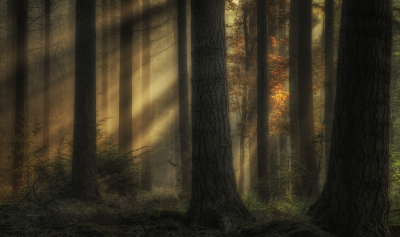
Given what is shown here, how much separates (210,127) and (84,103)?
5.06m

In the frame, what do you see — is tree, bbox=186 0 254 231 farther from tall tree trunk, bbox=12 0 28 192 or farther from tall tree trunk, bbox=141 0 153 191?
tall tree trunk, bbox=12 0 28 192

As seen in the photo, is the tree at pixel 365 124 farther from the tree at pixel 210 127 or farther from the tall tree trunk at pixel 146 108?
the tall tree trunk at pixel 146 108

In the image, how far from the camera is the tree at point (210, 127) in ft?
22.0

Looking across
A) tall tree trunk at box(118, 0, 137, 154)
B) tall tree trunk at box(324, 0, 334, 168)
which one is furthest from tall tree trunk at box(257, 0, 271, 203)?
tall tree trunk at box(118, 0, 137, 154)

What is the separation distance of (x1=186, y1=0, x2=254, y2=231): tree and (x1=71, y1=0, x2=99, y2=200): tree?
447 centimetres

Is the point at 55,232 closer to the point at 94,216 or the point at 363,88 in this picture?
the point at 94,216

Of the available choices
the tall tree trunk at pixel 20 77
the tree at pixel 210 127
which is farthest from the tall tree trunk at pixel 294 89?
the tall tree trunk at pixel 20 77

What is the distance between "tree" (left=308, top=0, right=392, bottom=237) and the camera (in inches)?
177

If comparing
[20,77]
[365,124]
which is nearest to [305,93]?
[365,124]

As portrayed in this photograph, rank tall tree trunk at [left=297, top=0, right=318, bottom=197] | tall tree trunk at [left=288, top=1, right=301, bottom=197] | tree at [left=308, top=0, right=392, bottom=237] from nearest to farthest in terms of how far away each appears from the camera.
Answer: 1. tree at [left=308, top=0, right=392, bottom=237]
2. tall tree trunk at [left=297, top=0, right=318, bottom=197]
3. tall tree trunk at [left=288, top=1, right=301, bottom=197]

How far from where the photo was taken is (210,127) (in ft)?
22.4

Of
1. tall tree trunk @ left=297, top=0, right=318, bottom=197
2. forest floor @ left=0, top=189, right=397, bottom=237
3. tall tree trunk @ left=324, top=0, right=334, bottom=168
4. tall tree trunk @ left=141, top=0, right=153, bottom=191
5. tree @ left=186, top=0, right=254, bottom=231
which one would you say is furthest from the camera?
tall tree trunk @ left=141, top=0, right=153, bottom=191

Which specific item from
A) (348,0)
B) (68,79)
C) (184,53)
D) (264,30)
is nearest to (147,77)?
(184,53)

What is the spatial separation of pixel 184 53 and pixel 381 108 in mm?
12323
